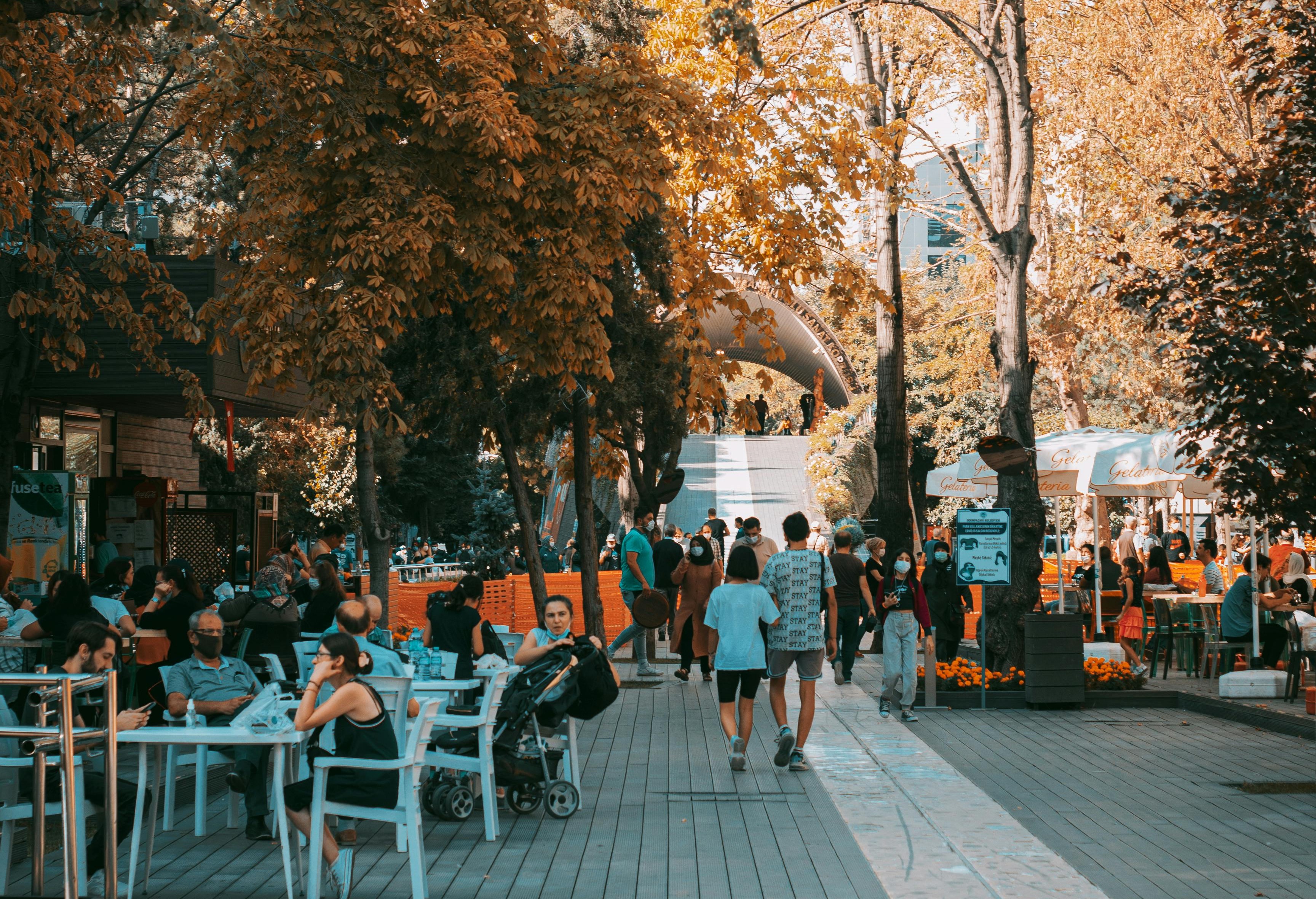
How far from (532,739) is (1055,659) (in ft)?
22.3

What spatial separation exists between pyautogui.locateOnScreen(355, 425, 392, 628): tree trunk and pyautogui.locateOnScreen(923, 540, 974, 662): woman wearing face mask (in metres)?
6.16

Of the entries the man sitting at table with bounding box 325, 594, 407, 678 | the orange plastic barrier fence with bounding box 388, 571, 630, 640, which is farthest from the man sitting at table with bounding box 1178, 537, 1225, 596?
the man sitting at table with bounding box 325, 594, 407, 678

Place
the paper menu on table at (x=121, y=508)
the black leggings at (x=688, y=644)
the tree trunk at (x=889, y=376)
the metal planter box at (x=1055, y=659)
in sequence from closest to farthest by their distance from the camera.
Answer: the metal planter box at (x=1055, y=659) < the black leggings at (x=688, y=644) < the paper menu on table at (x=121, y=508) < the tree trunk at (x=889, y=376)

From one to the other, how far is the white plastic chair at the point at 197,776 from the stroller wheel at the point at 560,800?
1.79 meters

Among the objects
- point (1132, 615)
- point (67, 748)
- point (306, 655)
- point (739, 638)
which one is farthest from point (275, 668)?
point (1132, 615)

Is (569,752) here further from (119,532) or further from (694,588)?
(119,532)

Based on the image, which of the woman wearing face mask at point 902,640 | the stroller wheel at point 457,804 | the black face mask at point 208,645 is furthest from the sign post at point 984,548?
the black face mask at point 208,645

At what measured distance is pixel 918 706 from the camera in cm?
1373

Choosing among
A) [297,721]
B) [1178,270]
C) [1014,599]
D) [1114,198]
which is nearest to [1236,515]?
[1178,270]

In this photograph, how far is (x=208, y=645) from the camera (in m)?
7.86

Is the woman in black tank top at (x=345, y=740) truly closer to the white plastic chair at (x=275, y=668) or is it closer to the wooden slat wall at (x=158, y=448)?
the white plastic chair at (x=275, y=668)

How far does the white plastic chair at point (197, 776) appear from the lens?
7547 millimetres

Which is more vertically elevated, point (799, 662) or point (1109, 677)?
point (799, 662)

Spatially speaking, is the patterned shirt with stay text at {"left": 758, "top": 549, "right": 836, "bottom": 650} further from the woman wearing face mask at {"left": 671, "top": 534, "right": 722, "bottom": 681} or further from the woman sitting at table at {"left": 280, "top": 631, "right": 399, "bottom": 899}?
the woman sitting at table at {"left": 280, "top": 631, "right": 399, "bottom": 899}
